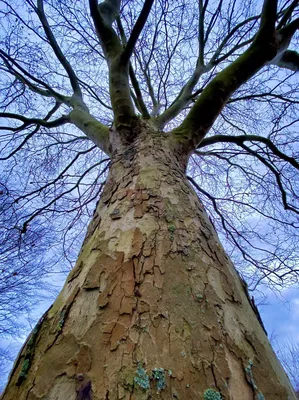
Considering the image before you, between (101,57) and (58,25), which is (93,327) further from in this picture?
(101,57)

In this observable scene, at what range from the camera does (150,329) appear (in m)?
0.58

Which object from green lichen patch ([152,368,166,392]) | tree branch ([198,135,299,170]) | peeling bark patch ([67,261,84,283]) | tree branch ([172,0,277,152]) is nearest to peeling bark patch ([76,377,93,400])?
green lichen patch ([152,368,166,392])

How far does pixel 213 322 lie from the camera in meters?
0.62

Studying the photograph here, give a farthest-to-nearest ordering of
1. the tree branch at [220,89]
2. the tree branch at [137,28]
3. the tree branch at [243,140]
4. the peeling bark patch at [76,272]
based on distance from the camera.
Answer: the tree branch at [243,140], the tree branch at [220,89], the tree branch at [137,28], the peeling bark patch at [76,272]

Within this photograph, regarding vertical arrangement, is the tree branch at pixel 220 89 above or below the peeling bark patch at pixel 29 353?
above

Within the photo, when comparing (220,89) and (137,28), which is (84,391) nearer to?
(220,89)

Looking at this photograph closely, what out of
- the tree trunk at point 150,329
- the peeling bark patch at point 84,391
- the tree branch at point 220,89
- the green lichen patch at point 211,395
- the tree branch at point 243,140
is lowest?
the peeling bark patch at point 84,391

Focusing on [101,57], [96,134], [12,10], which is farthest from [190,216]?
[101,57]

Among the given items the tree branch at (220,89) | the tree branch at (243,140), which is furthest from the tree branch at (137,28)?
the tree branch at (243,140)

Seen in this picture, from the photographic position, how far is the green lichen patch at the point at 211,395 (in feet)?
1.57

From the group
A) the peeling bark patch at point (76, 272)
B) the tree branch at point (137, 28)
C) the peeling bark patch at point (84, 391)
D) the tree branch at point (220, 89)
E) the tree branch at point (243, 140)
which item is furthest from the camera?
the tree branch at point (243, 140)

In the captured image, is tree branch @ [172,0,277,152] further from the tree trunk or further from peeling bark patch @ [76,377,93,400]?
peeling bark patch @ [76,377,93,400]

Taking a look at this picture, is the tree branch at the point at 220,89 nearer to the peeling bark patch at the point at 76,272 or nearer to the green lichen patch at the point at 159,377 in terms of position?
the peeling bark patch at the point at 76,272

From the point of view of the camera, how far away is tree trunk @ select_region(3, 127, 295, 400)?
50 centimetres
